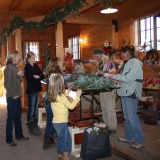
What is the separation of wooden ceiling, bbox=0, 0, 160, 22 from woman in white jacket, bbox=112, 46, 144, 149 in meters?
2.74

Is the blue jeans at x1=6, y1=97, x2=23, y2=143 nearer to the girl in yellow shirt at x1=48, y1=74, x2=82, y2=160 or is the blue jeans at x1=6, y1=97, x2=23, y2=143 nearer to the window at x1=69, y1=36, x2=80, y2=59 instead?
the girl in yellow shirt at x1=48, y1=74, x2=82, y2=160

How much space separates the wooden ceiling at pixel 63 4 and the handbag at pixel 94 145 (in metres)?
3.41

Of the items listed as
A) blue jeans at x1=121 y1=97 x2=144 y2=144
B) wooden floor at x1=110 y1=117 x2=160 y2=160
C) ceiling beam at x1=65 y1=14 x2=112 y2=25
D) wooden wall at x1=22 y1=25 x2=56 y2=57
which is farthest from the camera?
wooden wall at x1=22 y1=25 x2=56 y2=57

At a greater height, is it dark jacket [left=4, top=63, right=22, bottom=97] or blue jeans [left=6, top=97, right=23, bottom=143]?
dark jacket [left=4, top=63, right=22, bottom=97]

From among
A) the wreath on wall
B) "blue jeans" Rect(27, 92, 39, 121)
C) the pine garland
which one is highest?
the pine garland

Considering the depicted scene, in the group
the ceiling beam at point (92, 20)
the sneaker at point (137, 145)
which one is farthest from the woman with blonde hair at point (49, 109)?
the ceiling beam at point (92, 20)

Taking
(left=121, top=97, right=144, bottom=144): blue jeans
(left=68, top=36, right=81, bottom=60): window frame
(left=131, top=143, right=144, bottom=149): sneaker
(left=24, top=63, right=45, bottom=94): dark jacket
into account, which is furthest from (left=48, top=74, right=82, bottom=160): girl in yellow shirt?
(left=68, top=36, right=81, bottom=60): window frame

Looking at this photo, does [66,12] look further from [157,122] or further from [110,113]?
[157,122]

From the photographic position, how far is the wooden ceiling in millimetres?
7014

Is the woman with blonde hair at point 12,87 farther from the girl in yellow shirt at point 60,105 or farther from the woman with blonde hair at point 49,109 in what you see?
the girl in yellow shirt at point 60,105

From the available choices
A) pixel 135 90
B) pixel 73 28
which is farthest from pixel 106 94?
pixel 73 28

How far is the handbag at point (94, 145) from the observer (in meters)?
3.43

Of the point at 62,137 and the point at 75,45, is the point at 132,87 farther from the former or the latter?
the point at 75,45

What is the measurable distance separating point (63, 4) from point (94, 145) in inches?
274
